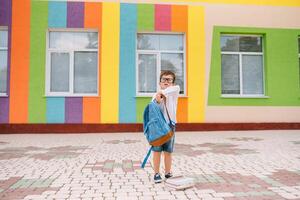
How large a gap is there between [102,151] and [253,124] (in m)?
6.85

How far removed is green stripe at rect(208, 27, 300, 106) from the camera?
42.2 ft

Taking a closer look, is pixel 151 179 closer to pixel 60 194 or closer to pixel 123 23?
pixel 60 194

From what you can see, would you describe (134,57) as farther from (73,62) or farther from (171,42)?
(73,62)

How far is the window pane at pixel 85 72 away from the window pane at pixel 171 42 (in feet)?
→ 7.94

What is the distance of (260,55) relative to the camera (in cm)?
1327

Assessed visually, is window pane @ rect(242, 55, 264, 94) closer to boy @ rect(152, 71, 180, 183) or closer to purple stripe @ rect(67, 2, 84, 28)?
purple stripe @ rect(67, 2, 84, 28)

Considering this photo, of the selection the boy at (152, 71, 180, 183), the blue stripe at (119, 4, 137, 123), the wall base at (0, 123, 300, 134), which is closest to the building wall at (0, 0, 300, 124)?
the blue stripe at (119, 4, 137, 123)

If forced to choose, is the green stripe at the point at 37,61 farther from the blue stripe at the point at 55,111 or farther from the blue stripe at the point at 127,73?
the blue stripe at the point at 127,73

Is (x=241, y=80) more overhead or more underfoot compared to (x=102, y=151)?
more overhead

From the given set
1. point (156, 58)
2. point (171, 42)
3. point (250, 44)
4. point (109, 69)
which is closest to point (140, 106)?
point (109, 69)

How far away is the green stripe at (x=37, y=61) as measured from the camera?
1194 cm

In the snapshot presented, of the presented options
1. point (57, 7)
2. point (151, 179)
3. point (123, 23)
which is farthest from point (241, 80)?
point (151, 179)

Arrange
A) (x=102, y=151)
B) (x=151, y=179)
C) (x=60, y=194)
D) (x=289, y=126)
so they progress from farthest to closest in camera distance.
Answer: (x=289, y=126) < (x=102, y=151) < (x=151, y=179) < (x=60, y=194)

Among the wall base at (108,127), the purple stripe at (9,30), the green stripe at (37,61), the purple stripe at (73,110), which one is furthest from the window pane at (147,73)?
the purple stripe at (9,30)
